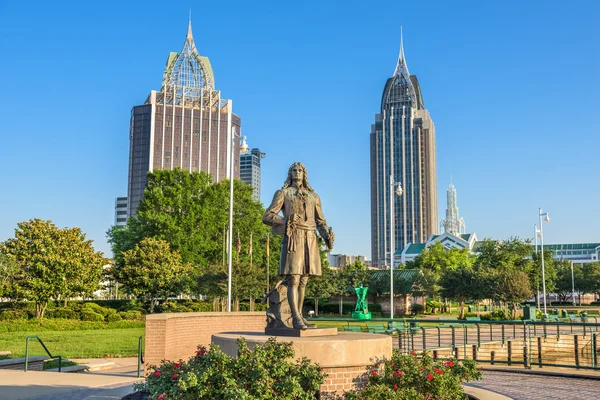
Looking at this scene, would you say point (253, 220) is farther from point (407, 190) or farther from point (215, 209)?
point (407, 190)

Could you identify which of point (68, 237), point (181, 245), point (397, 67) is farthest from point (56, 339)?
point (397, 67)

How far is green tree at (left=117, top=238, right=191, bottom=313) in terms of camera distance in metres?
43.5

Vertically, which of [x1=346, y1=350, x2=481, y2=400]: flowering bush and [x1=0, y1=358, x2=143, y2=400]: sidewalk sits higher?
[x1=346, y1=350, x2=481, y2=400]: flowering bush

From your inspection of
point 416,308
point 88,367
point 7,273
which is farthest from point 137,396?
point 416,308

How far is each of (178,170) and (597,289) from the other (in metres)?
62.3

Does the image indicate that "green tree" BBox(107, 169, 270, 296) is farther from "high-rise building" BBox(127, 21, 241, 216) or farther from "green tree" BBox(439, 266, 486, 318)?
"high-rise building" BBox(127, 21, 241, 216)

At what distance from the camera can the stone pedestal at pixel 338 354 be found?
8.23m

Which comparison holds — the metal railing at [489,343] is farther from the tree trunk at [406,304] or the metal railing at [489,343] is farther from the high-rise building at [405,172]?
the high-rise building at [405,172]

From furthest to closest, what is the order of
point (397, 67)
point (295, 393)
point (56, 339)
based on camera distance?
point (397, 67) < point (56, 339) < point (295, 393)

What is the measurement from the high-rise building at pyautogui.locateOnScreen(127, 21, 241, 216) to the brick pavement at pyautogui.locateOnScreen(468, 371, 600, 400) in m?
134

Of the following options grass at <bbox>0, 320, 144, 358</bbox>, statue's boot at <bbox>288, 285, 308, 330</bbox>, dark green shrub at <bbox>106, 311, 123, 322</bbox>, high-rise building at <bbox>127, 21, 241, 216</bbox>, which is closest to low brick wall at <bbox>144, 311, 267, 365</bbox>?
statue's boot at <bbox>288, 285, 308, 330</bbox>

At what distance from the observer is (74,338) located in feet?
86.1

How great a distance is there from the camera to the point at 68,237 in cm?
3909

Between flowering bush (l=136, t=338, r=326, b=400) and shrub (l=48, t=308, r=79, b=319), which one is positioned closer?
flowering bush (l=136, t=338, r=326, b=400)
